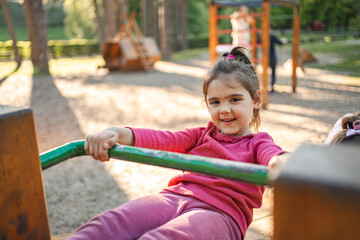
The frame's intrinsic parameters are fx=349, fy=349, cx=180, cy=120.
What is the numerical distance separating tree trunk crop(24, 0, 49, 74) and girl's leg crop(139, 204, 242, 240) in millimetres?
11147

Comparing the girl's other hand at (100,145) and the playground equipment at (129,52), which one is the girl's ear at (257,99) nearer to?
the girl's other hand at (100,145)

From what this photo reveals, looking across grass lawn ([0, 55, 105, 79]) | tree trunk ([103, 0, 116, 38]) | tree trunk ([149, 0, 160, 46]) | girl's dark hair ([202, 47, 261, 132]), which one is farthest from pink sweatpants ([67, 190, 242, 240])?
tree trunk ([149, 0, 160, 46])

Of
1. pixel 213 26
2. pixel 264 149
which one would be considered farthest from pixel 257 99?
pixel 213 26

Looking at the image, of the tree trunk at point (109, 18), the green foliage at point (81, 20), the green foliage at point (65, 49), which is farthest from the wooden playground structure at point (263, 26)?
the green foliage at point (81, 20)

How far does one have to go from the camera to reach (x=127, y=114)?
6.22 m

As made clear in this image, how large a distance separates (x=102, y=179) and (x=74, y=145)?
7.63 ft

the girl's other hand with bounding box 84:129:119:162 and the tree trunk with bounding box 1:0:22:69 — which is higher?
the tree trunk with bounding box 1:0:22:69

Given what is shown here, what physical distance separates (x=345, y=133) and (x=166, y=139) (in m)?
0.86

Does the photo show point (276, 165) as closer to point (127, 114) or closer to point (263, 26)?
point (263, 26)

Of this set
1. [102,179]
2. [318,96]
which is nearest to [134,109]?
[102,179]

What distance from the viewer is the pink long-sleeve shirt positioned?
1.40 meters

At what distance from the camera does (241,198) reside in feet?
4.63

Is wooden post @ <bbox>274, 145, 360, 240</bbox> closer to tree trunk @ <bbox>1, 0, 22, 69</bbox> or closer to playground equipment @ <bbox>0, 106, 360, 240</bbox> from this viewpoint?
playground equipment @ <bbox>0, 106, 360, 240</bbox>

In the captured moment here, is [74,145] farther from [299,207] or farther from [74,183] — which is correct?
[74,183]
